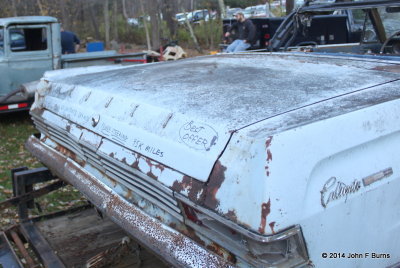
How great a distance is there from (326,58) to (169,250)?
188 cm

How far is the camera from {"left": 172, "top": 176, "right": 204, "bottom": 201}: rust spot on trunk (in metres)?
1.90

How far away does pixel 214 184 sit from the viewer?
1.86m

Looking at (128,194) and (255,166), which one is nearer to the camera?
(255,166)

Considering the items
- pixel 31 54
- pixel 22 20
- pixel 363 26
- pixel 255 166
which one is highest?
pixel 22 20

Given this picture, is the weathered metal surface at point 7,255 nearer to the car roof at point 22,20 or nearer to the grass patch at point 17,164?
the grass patch at point 17,164

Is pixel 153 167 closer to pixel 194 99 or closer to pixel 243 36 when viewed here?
pixel 194 99

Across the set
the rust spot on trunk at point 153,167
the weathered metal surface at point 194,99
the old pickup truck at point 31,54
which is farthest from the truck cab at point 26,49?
the rust spot on trunk at point 153,167

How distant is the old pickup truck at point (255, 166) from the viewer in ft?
5.77

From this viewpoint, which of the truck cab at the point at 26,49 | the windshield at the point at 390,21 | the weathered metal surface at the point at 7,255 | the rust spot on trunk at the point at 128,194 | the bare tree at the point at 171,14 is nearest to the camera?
the rust spot on trunk at the point at 128,194

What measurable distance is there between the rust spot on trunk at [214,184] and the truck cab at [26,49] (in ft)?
24.2

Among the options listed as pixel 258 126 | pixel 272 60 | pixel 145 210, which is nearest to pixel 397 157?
pixel 258 126

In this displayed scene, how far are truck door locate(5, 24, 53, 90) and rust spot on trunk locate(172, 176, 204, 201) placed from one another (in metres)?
7.27

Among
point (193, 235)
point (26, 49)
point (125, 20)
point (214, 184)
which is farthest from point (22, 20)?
point (125, 20)

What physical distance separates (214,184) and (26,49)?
7.82m
